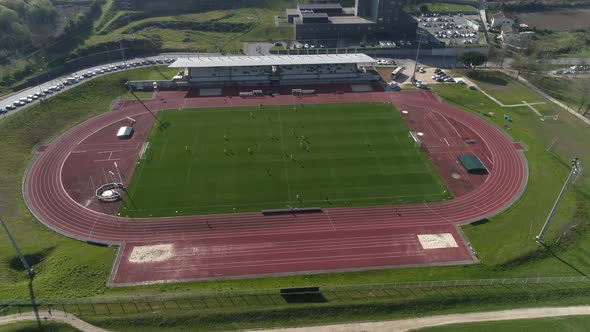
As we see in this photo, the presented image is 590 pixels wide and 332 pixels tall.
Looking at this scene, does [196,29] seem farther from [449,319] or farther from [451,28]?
[449,319]

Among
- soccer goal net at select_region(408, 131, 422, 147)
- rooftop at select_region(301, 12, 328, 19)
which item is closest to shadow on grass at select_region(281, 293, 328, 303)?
soccer goal net at select_region(408, 131, 422, 147)

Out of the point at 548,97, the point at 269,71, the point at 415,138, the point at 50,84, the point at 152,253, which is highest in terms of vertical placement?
the point at 269,71

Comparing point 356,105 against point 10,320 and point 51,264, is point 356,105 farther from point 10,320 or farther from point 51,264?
point 10,320

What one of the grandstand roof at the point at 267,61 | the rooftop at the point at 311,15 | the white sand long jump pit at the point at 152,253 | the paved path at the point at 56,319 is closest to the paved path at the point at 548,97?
the grandstand roof at the point at 267,61

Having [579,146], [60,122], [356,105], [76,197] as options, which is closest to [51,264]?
[76,197]

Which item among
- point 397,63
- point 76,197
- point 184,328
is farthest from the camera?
point 397,63

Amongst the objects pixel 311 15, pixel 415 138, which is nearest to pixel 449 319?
pixel 415 138

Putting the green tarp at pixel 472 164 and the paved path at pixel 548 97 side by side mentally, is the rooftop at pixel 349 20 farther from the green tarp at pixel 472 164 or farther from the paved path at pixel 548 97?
the green tarp at pixel 472 164
